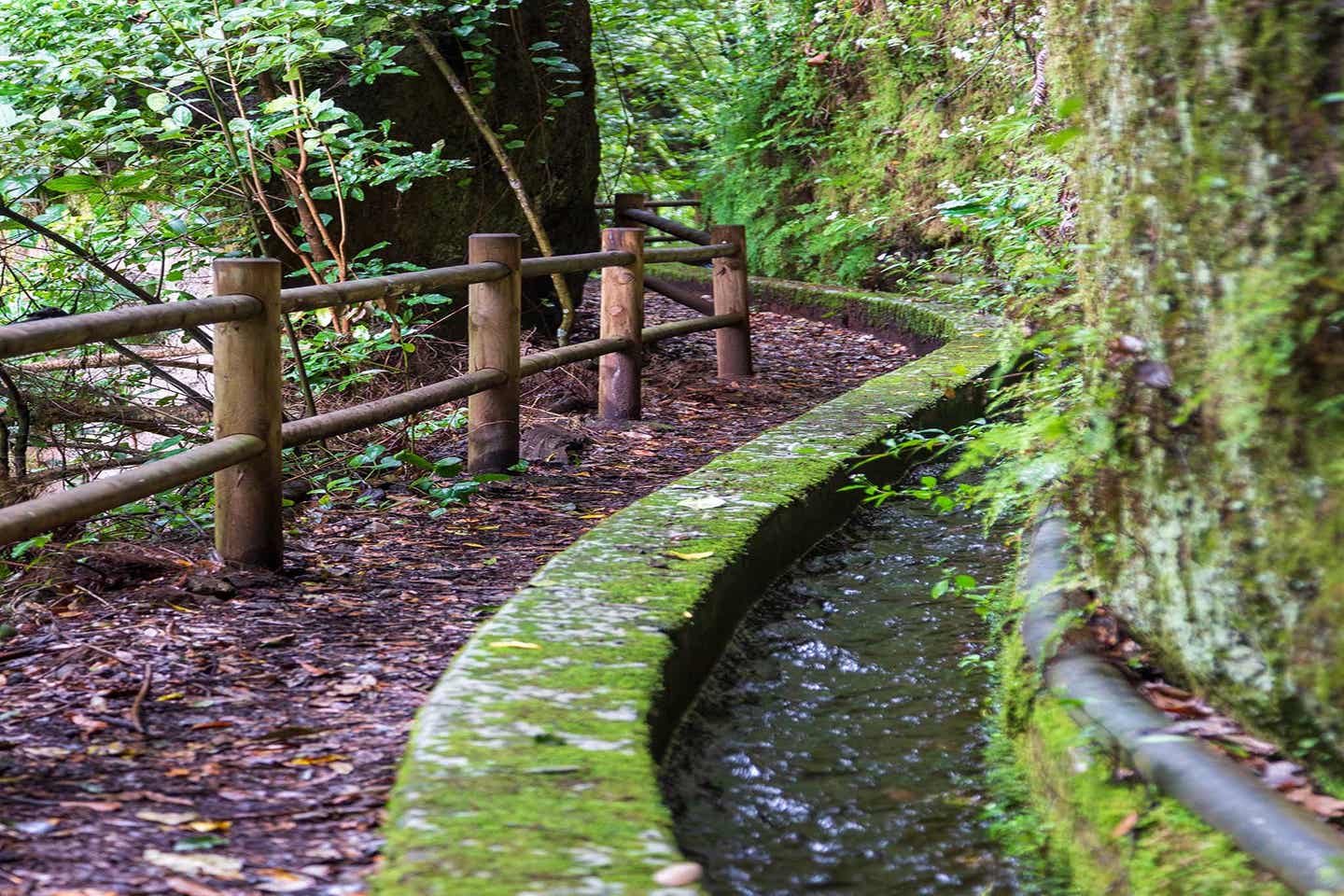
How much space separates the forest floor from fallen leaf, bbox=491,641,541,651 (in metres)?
0.26

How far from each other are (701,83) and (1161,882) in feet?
44.1

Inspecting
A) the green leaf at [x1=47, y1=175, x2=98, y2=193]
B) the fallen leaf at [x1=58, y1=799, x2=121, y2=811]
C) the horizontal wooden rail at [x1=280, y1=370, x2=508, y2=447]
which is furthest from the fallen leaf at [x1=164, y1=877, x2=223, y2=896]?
the green leaf at [x1=47, y1=175, x2=98, y2=193]

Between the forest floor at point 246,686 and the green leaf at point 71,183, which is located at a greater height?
the green leaf at point 71,183

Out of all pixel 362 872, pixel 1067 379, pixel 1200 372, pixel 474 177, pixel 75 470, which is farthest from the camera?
pixel 474 177

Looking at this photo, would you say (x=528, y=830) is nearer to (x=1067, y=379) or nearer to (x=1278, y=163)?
(x=1278, y=163)

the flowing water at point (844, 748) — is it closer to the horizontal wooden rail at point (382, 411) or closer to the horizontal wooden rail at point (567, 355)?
the horizontal wooden rail at point (382, 411)

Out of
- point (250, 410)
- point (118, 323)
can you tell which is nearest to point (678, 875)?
point (118, 323)

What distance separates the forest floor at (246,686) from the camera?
6.88 ft

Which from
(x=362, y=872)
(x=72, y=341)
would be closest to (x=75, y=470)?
(x=72, y=341)

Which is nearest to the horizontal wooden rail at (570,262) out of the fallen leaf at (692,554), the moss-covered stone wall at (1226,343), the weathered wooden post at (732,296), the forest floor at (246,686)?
the forest floor at (246,686)

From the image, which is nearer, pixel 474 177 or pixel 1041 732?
pixel 1041 732

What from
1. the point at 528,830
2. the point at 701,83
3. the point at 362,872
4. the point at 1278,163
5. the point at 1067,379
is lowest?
the point at 362,872

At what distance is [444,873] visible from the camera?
1.77 m

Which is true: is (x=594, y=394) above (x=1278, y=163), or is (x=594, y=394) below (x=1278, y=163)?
below
